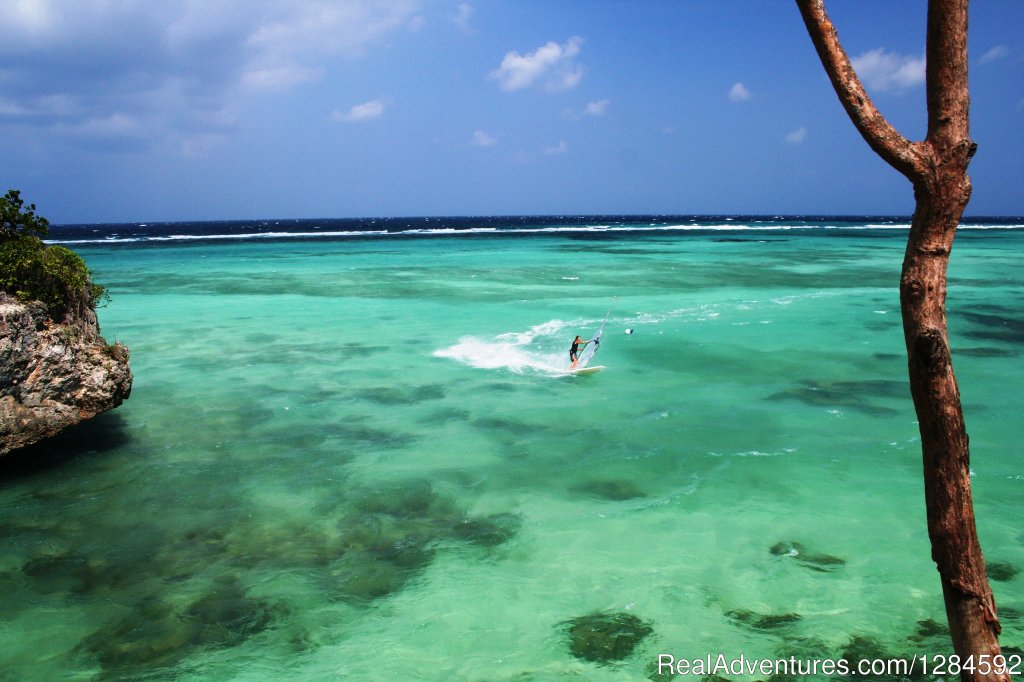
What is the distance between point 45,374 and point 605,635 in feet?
25.4

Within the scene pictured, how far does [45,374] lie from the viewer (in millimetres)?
9375

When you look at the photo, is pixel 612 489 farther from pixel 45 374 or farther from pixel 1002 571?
pixel 45 374

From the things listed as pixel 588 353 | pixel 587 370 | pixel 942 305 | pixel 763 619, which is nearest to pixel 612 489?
pixel 763 619

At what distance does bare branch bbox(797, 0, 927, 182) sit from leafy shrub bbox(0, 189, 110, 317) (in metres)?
9.72

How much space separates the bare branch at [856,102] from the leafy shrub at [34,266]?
9.72m

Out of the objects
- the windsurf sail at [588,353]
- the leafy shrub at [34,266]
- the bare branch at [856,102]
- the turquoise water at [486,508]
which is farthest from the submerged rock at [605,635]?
the windsurf sail at [588,353]

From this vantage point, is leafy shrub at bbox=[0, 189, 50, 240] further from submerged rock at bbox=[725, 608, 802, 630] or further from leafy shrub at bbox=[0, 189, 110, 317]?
submerged rock at bbox=[725, 608, 802, 630]

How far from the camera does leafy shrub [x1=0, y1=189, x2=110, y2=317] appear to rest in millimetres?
9336

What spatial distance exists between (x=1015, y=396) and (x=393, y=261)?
40.6 meters

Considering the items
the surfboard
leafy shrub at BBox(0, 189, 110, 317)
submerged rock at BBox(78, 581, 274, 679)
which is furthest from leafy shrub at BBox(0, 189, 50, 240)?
the surfboard

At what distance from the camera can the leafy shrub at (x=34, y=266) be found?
9.34 meters

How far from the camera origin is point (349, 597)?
23.1 feet

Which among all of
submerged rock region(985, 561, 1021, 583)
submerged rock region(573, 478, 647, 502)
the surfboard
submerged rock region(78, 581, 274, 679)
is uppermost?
the surfboard

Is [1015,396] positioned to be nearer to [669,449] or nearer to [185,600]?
[669,449]
